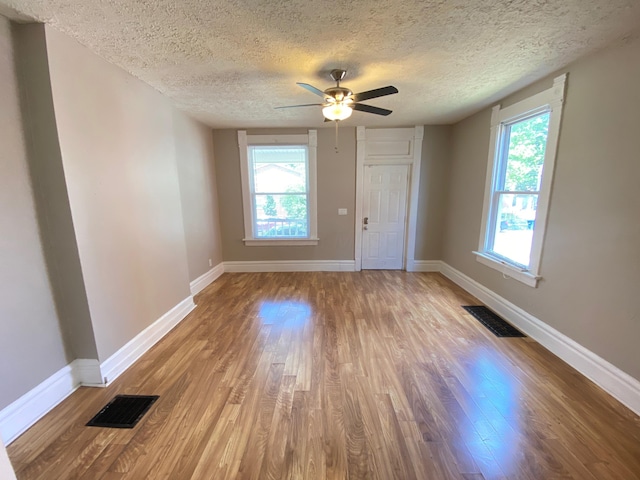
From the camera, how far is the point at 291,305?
11.4 ft

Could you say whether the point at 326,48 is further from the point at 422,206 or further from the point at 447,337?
the point at 422,206

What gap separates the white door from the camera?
4.65m

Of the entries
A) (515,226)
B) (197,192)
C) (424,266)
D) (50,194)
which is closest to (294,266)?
(197,192)

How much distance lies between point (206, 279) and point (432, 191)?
4037 millimetres

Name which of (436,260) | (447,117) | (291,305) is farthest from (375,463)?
(447,117)

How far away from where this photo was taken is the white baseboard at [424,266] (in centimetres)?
485

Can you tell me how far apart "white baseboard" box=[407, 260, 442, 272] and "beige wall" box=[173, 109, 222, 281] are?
349cm

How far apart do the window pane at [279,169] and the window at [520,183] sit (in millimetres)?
2799

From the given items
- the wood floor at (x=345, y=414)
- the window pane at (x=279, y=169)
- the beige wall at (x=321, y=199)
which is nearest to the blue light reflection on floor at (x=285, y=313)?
the wood floor at (x=345, y=414)

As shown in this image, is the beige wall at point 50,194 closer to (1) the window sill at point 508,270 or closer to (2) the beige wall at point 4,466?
(2) the beige wall at point 4,466

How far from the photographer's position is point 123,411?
181cm

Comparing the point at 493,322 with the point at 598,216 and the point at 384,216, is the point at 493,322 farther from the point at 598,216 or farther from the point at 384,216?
the point at 384,216

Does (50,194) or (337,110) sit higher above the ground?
(337,110)

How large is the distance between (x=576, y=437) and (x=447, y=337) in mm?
1147
